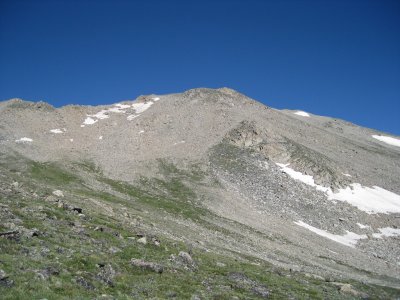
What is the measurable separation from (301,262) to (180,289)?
98.0ft

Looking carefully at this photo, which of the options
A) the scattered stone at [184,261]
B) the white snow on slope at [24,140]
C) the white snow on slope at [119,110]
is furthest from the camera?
the white snow on slope at [119,110]

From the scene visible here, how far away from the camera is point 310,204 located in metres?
82.9

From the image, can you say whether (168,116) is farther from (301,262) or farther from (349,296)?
(349,296)

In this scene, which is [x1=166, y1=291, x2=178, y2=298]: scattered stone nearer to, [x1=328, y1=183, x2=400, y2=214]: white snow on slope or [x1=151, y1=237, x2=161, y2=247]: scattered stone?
[x1=151, y1=237, x2=161, y2=247]: scattered stone

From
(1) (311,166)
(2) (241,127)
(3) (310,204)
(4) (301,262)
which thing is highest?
(2) (241,127)

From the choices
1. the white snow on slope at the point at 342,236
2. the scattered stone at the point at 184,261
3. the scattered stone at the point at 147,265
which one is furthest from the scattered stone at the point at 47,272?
the white snow on slope at the point at 342,236

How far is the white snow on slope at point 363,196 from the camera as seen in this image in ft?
290

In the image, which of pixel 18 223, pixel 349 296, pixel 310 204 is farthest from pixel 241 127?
pixel 18 223

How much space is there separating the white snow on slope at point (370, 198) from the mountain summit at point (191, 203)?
45 cm

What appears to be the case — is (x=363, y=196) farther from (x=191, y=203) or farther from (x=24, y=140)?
(x=24, y=140)

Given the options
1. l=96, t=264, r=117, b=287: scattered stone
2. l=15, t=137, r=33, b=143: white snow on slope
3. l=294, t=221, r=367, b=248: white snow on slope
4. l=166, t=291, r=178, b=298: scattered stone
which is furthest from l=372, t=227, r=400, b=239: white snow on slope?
l=15, t=137, r=33, b=143: white snow on slope

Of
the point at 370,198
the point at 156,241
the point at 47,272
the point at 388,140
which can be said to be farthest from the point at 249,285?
the point at 388,140

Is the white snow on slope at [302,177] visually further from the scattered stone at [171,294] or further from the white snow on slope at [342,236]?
the scattered stone at [171,294]

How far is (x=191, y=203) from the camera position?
240 ft
